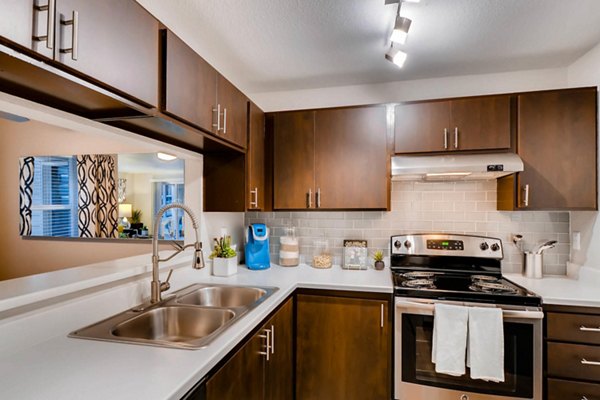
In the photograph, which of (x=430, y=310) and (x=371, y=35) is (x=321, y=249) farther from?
(x=371, y=35)

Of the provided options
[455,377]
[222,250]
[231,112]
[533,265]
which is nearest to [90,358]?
[222,250]

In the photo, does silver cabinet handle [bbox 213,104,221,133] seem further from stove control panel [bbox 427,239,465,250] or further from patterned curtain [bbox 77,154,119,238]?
patterned curtain [bbox 77,154,119,238]

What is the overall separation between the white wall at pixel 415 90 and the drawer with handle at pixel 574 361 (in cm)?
177

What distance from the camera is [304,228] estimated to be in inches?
110

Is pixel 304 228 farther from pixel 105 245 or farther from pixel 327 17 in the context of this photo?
pixel 105 245

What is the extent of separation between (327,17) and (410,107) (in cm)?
93

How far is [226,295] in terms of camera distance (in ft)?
6.39

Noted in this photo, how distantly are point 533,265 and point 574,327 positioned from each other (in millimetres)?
565

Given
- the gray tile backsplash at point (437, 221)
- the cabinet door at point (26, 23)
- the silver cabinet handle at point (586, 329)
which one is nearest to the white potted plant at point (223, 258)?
the gray tile backsplash at point (437, 221)

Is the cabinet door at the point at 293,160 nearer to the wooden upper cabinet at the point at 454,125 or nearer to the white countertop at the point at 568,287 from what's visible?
the wooden upper cabinet at the point at 454,125

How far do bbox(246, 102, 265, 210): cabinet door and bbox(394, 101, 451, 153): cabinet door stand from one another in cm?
101

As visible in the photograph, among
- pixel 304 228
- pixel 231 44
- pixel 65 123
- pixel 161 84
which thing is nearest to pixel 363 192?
pixel 304 228

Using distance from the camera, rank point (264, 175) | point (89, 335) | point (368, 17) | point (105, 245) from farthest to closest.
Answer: point (105, 245) < point (264, 175) < point (368, 17) < point (89, 335)

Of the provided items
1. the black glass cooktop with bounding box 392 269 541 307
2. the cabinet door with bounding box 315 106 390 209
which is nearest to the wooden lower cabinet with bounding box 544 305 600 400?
the black glass cooktop with bounding box 392 269 541 307
